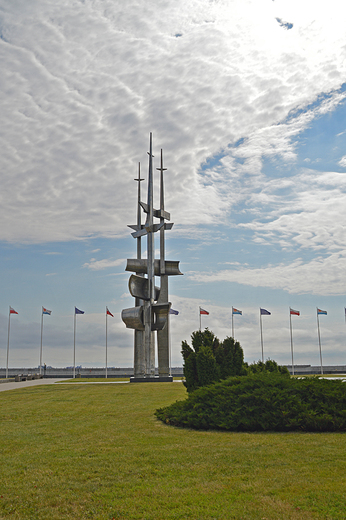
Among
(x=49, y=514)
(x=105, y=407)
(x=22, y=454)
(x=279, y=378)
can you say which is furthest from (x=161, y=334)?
(x=49, y=514)

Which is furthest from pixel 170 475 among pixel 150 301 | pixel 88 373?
pixel 88 373

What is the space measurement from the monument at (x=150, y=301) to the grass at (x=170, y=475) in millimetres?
27736

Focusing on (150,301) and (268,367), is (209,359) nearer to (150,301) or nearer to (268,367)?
(268,367)

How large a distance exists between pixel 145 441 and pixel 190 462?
1.99m

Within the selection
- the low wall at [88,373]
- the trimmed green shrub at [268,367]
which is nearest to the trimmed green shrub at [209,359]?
the trimmed green shrub at [268,367]

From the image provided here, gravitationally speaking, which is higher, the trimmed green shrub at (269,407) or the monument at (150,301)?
the monument at (150,301)

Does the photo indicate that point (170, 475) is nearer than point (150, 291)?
Yes

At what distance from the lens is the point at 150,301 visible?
126 ft

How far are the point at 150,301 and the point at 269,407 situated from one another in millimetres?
28866

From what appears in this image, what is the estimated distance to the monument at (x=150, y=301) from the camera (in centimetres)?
3784

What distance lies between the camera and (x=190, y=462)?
6816 mm

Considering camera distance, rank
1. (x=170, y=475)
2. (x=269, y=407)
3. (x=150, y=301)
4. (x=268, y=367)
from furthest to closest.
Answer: (x=150, y=301) → (x=268, y=367) → (x=269, y=407) → (x=170, y=475)

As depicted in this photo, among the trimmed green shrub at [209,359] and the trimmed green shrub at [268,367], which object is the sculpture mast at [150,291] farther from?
the trimmed green shrub at [209,359]

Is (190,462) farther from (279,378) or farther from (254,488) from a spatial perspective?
(279,378)
